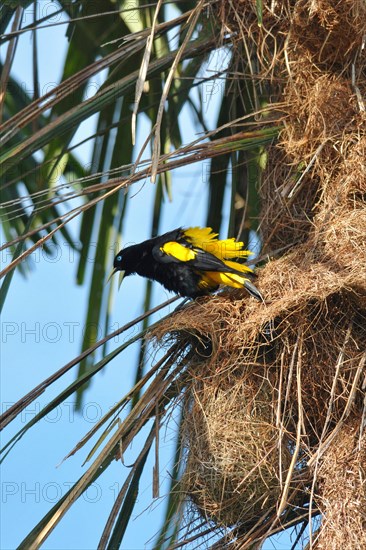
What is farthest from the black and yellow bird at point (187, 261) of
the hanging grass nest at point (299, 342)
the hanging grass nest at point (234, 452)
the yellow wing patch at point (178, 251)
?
the hanging grass nest at point (234, 452)

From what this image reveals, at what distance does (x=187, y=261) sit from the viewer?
4.37 metres

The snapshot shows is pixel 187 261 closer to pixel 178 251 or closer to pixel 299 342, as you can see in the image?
pixel 178 251

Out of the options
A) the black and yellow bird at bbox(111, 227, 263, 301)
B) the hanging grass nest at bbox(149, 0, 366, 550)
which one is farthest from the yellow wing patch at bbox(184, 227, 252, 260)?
the hanging grass nest at bbox(149, 0, 366, 550)

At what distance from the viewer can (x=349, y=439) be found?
3498mm

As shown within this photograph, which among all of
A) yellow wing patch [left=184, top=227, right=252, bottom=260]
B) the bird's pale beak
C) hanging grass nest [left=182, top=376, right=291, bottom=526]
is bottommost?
hanging grass nest [left=182, top=376, right=291, bottom=526]

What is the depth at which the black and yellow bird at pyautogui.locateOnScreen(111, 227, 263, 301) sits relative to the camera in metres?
4.20

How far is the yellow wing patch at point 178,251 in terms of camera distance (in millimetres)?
4348

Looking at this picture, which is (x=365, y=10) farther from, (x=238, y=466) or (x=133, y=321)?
(x=238, y=466)

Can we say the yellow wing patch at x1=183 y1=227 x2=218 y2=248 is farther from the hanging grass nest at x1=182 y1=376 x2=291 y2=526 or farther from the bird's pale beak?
→ the hanging grass nest at x1=182 y1=376 x2=291 y2=526

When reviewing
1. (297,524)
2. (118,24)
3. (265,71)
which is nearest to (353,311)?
(297,524)

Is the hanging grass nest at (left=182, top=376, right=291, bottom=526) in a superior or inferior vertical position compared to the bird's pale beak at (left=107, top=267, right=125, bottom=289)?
inferior

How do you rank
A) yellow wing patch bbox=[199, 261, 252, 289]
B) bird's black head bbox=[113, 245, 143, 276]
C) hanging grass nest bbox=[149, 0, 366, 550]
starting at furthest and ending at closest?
bird's black head bbox=[113, 245, 143, 276] < yellow wing patch bbox=[199, 261, 252, 289] < hanging grass nest bbox=[149, 0, 366, 550]

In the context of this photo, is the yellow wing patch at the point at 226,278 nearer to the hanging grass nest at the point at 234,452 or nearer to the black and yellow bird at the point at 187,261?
the black and yellow bird at the point at 187,261

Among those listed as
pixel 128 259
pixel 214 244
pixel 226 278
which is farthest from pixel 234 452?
pixel 128 259
